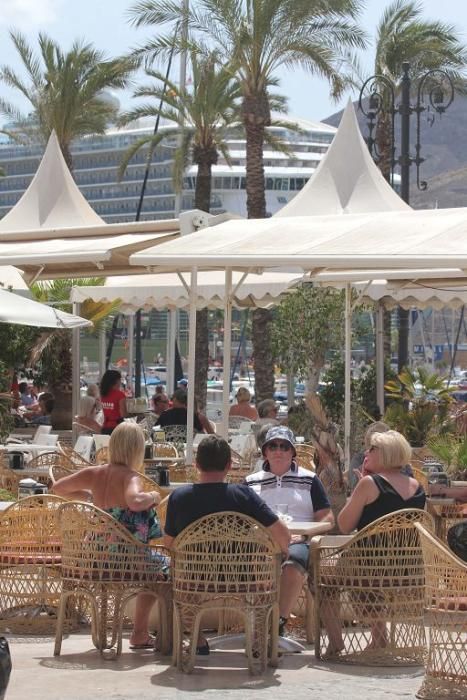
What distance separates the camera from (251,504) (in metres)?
6.41

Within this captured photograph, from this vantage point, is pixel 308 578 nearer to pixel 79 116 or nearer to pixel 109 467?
pixel 109 467

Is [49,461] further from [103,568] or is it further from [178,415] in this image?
[103,568]

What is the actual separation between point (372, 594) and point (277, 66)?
71.6 feet

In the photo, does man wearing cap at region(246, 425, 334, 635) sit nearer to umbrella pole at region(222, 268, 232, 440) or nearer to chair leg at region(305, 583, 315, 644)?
chair leg at region(305, 583, 315, 644)

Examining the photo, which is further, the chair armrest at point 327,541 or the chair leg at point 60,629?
the chair armrest at point 327,541

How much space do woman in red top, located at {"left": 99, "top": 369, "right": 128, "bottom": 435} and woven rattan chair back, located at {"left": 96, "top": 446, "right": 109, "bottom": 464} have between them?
3605 millimetres

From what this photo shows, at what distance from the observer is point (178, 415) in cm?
1462

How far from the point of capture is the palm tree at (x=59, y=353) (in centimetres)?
2189

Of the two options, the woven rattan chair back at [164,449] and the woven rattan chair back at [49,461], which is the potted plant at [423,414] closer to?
the woven rattan chair back at [164,449]

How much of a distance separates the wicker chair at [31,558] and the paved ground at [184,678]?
509 mm

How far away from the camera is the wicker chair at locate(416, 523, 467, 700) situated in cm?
566

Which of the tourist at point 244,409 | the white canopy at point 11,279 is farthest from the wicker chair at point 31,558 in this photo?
the tourist at point 244,409

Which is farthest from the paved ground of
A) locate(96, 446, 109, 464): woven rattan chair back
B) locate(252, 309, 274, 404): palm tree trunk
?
locate(252, 309, 274, 404): palm tree trunk

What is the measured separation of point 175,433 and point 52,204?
822 centimetres
